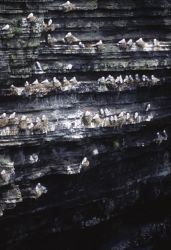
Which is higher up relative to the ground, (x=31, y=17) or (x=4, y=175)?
(x=31, y=17)

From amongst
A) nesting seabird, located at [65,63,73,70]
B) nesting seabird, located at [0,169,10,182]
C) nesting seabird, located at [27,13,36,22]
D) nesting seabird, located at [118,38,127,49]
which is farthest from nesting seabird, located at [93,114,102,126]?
nesting seabird, located at [27,13,36,22]

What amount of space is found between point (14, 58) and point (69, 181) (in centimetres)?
337

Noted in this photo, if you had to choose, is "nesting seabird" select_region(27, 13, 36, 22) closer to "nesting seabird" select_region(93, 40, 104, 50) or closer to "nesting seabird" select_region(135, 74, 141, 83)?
"nesting seabird" select_region(93, 40, 104, 50)

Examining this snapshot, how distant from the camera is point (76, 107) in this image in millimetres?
11367

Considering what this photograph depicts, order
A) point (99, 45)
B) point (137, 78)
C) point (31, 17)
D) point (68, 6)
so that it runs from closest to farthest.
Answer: point (31, 17) < point (68, 6) < point (99, 45) < point (137, 78)

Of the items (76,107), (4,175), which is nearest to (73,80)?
(76,107)

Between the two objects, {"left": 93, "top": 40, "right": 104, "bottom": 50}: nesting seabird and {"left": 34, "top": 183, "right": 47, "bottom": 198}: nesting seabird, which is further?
{"left": 34, "top": 183, "right": 47, "bottom": 198}: nesting seabird

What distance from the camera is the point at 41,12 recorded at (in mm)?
10430

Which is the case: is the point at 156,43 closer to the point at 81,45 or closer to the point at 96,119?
the point at 81,45

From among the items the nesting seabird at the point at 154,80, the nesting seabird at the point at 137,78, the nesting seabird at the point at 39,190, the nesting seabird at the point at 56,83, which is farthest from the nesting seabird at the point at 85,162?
the nesting seabird at the point at 154,80

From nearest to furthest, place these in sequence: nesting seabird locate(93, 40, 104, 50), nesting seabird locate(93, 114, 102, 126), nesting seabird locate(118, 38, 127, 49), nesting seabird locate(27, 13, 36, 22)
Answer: nesting seabird locate(27, 13, 36, 22)
nesting seabird locate(93, 40, 104, 50)
nesting seabird locate(118, 38, 127, 49)
nesting seabird locate(93, 114, 102, 126)

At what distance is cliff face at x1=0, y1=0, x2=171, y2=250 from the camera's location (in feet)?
34.7

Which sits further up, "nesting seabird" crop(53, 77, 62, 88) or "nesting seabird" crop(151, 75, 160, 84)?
"nesting seabird" crop(53, 77, 62, 88)

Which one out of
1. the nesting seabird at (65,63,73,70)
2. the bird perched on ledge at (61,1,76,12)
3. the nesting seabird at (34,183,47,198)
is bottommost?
the nesting seabird at (34,183,47,198)
